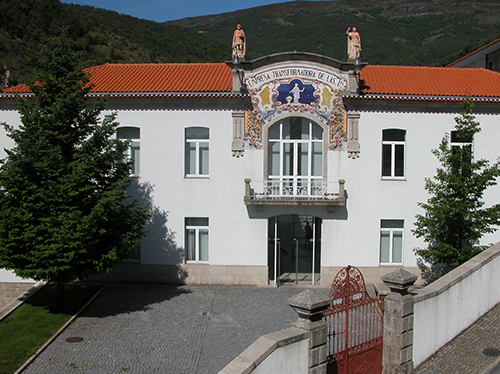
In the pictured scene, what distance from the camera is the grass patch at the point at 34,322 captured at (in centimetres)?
1246

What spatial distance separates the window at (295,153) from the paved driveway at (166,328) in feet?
14.9

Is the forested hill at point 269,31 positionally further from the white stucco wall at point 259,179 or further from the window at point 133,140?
the white stucco wall at point 259,179

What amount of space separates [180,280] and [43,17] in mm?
38980

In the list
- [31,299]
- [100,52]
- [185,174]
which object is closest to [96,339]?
[31,299]

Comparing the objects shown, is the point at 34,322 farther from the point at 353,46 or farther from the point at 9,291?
the point at 353,46

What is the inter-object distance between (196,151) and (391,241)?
888cm

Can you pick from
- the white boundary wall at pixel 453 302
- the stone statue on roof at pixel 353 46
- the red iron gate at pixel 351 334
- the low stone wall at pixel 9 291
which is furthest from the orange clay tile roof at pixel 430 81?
the low stone wall at pixel 9 291

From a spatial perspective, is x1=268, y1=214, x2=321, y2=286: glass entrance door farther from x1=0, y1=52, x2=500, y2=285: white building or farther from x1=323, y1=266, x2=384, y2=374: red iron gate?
x1=323, y1=266, x2=384, y2=374: red iron gate

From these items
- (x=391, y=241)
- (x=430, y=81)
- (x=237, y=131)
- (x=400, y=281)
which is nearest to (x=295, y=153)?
(x=237, y=131)

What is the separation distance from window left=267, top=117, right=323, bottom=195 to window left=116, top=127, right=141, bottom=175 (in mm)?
5424

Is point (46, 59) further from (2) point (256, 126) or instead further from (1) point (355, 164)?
(1) point (355, 164)

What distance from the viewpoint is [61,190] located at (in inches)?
534

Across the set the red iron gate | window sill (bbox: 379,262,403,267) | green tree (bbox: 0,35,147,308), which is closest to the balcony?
window sill (bbox: 379,262,403,267)

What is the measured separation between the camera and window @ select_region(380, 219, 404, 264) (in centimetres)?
1880
